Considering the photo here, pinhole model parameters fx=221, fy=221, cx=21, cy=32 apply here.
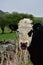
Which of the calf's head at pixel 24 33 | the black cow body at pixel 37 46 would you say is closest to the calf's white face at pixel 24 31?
the calf's head at pixel 24 33

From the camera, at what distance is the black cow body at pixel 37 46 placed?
5.82 m

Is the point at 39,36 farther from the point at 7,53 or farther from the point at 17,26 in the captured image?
the point at 7,53

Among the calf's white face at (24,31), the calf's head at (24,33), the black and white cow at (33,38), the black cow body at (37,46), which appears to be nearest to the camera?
the calf's head at (24,33)

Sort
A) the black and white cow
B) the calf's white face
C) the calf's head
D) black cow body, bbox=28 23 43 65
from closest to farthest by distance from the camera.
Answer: the calf's head
the calf's white face
the black and white cow
black cow body, bbox=28 23 43 65

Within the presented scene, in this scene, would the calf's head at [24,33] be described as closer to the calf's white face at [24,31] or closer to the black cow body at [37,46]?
the calf's white face at [24,31]

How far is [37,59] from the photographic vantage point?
5.97m

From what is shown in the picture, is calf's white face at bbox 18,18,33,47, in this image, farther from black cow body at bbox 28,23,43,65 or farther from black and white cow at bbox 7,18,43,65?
black cow body at bbox 28,23,43,65

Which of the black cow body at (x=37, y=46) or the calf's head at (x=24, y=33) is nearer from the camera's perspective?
the calf's head at (x=24, y=33)

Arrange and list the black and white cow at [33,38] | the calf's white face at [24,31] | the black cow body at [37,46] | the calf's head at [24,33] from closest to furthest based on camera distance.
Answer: the calf's head at [24,33]
the calf's white face at [24,31]
the black and white cow at [33,38]
the black cow body at [37,46]

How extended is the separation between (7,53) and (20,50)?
1.83 feet

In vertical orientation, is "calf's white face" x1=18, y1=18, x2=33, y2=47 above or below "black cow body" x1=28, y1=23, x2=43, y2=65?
above

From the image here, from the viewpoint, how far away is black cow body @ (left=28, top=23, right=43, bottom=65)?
5820mm

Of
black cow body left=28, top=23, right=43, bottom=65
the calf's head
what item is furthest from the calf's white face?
black cow body left=28, top=23, right=43, bottom=65

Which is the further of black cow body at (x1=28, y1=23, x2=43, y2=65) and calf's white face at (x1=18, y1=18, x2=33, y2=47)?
black cow body at (x1=28, y1=23, x2=43, y2=65)
